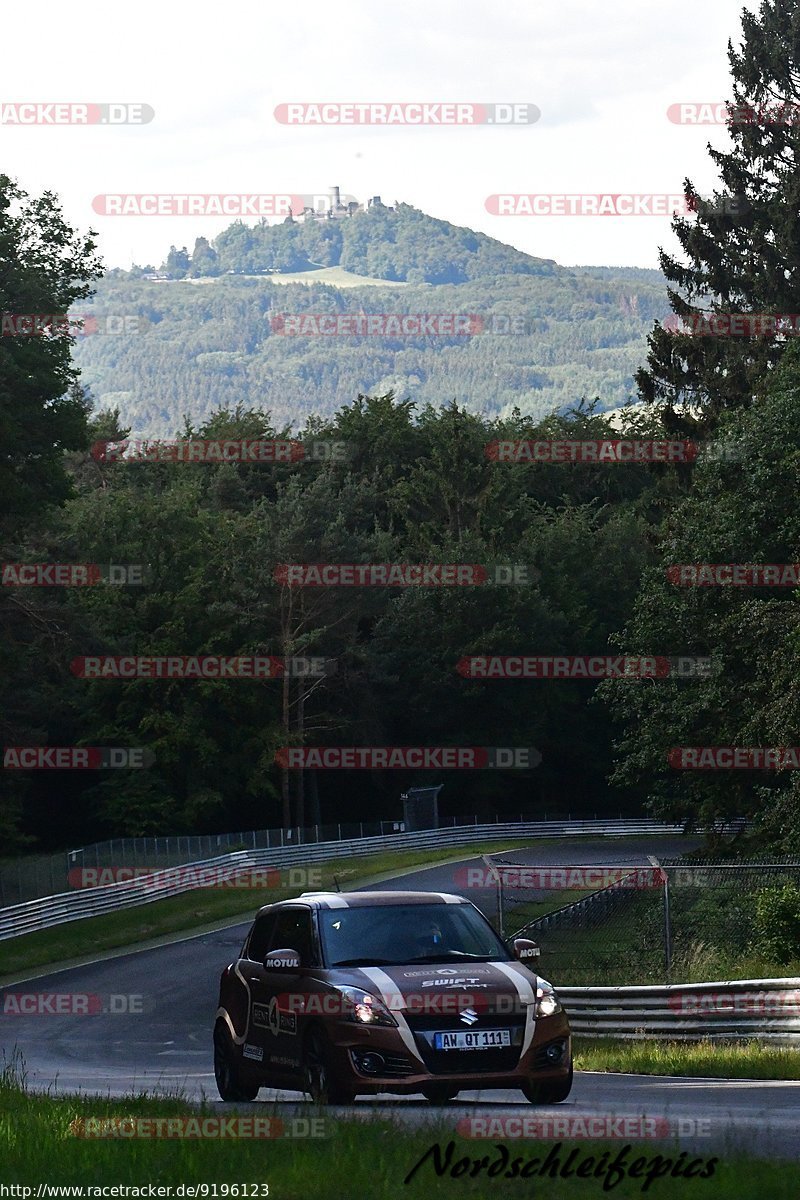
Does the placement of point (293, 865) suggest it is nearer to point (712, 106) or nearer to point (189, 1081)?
point (712, 106)

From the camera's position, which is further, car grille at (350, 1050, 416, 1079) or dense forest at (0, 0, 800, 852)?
dense forest at (0, 0, 800, 852)

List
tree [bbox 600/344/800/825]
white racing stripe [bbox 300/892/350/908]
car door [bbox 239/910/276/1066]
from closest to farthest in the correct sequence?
white racing stripe [bbox 300/892/350/908], car door [bbox 239/910/276/1066], tree [bbox 600/344/800/825]

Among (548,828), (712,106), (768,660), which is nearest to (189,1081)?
(768,660)

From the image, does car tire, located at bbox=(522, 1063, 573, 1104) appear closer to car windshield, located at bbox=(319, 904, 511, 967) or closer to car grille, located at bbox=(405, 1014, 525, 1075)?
car grille, located at bbox=(405, 1014, 525, 1075)

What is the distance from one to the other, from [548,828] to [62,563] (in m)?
25.9

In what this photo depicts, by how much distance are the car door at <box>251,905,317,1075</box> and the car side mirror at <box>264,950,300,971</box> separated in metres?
0.07

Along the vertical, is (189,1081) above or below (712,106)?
below

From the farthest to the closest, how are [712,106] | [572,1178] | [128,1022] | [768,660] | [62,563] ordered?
[62,563], [712,106], [768,660], [128,1022], [572,1178]

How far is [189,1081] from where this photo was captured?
17516 mm

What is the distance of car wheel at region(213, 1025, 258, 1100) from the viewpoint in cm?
1387

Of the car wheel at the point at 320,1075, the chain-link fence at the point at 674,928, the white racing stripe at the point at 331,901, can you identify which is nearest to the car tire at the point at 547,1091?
the car wheel at the point at 320,1075

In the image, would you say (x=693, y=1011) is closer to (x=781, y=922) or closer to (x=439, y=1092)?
(x=781, y=922)

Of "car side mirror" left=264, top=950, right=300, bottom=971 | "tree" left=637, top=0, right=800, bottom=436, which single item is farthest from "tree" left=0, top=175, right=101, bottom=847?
"car side mirror" left=264, top=950, right=300, bottom=971

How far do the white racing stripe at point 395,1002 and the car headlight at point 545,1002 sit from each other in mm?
993
